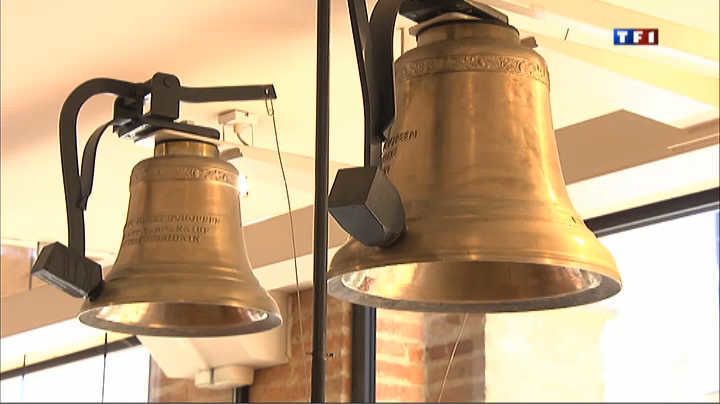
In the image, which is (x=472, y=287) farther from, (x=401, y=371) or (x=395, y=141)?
(x=401, y=371)

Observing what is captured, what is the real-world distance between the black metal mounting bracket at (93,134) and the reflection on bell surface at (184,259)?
0.03 meters

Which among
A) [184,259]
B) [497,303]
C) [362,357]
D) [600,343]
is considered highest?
[600,343]

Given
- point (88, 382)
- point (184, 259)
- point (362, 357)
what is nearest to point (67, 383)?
point (88, 382)

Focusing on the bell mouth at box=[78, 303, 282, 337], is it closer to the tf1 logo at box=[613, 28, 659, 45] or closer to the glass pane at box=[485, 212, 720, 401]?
the tf1 logo at box=[613, 28, 659, 45]

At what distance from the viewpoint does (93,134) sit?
1.57 meters

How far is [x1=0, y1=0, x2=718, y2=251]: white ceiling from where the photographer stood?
1960mm

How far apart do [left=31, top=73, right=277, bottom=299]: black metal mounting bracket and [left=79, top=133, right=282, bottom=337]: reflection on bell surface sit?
0.03 metres

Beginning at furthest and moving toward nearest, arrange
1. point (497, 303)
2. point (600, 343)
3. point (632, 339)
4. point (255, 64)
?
point (632, 339)
point (600, 343)
point (255, 64)
point (497, 303)

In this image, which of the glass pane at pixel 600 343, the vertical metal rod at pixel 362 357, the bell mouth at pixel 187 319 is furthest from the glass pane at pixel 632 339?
the bell mouth at pixel 187 319

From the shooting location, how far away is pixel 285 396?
323 cm

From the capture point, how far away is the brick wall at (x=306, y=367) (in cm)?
309

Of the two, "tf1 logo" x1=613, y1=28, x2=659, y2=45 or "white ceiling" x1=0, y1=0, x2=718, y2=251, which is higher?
"white ceiling" x1=0, y1=0, x2=718, y2=251

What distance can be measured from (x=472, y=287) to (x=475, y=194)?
173 millimetres

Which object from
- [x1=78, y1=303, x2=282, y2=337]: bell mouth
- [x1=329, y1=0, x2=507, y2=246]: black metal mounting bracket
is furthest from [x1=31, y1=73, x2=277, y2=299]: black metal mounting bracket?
[x1=329, y1=0, x2=507, y2=246]: black metal mounting bracket
